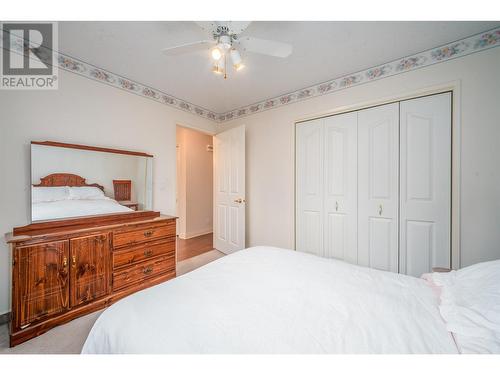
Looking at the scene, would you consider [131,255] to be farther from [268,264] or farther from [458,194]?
[458,194]

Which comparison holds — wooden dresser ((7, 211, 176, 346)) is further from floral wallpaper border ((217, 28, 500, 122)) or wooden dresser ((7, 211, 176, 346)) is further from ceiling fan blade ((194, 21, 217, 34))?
floral wallpaper border ((217, 28, 500, 122))

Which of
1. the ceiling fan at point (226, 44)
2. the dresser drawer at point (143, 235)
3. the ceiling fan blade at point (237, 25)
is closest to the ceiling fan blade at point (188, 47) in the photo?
the ceiling fan at point (226, 44)

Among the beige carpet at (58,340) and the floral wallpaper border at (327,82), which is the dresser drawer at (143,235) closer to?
the beige carpet at (58,340)

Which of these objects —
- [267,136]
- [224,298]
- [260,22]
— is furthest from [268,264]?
[267,136]

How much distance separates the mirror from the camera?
1746 mm

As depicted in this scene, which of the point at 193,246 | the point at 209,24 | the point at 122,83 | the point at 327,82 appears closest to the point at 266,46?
the point at 209,24

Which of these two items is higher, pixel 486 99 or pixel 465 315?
pixel 486 99

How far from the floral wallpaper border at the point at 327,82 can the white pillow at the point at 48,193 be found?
Result: 3.80 feet

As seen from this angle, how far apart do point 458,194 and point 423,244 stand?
549mm

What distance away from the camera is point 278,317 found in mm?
811

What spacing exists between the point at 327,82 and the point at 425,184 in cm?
156

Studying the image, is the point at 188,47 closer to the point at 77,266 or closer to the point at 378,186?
the point at 77,266

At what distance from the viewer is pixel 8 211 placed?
5.35ft

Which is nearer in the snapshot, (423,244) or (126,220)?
(423,244)
